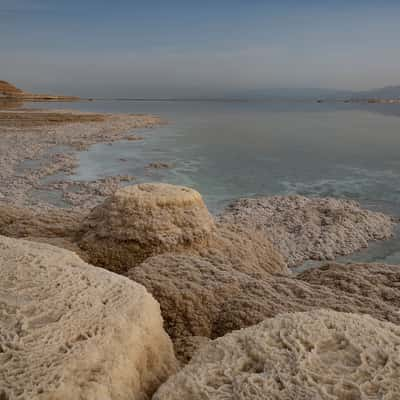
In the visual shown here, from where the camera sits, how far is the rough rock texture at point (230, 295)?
8.87 ft

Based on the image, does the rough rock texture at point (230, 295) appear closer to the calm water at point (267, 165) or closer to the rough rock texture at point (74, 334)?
the rough rock texture at point (74, 334)

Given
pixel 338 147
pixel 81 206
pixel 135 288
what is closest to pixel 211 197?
pixel 81 206

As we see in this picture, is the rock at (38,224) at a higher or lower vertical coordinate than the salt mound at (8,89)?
lower

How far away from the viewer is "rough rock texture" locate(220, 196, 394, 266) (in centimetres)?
626

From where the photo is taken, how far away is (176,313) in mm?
2830

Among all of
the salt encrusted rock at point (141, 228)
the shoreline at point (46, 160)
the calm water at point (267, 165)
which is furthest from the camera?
the calm water at point (267, 165)

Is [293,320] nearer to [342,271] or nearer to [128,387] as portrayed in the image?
[128,387]

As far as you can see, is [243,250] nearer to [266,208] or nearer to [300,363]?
[300,363]

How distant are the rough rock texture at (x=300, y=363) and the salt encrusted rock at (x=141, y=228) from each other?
227 cm

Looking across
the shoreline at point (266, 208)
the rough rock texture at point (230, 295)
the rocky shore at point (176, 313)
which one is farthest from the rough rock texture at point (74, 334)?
the shoreline at point (266, 208)

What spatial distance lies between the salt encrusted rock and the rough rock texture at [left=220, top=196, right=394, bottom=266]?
2325mm

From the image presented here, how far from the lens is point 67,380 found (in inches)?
56.0

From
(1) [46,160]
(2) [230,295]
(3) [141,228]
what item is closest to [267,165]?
→ (1) [46,160]

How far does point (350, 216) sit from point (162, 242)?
4.31 m
